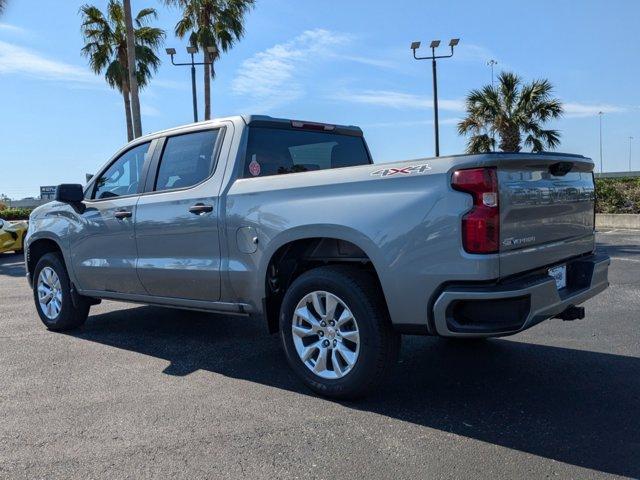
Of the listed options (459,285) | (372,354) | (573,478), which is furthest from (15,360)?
(573,478)

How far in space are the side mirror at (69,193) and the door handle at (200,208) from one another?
5.63ft

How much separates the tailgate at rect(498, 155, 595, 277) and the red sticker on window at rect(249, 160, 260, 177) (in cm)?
194

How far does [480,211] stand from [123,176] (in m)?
3.58

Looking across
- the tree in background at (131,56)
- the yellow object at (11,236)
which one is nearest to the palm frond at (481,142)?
the tree in background at (131,56)

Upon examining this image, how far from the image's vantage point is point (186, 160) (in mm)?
4934

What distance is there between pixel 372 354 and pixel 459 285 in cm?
71

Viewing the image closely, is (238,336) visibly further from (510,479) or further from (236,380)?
(510,479)

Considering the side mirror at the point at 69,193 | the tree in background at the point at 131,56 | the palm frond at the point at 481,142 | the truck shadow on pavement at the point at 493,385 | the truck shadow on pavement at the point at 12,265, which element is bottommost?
the truck shadow on pavement at the point at 12,265

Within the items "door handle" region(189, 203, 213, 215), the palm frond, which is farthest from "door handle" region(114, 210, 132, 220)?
the palm frond

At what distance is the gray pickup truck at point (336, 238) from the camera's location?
10.9 ft

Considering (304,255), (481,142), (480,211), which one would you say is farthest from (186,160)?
(481,142)

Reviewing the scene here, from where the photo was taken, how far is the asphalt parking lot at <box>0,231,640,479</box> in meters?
3.05

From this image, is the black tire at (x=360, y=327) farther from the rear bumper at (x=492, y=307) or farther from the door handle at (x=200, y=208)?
the door handle at (x=200, y=208)

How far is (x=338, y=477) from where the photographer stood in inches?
114
